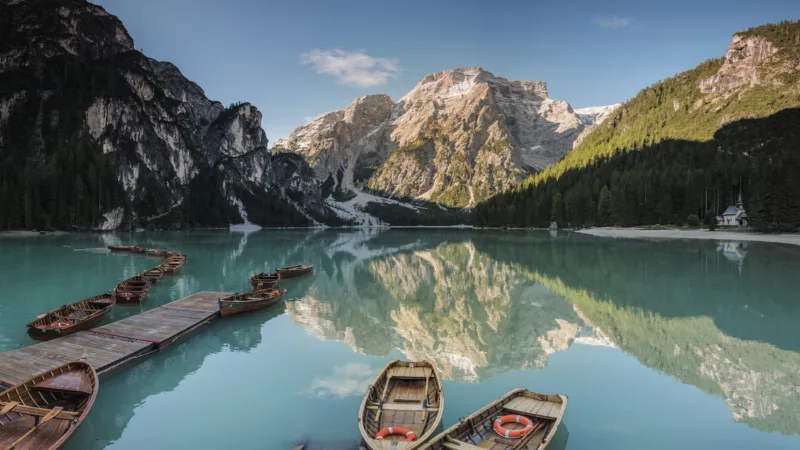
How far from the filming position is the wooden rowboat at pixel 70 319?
22516mm

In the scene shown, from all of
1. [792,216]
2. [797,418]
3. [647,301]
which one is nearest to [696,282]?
[647,301]

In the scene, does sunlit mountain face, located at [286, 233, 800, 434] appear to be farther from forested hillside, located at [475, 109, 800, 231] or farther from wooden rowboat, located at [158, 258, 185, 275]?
forested hillside, located at [475, 109, 800, 231]

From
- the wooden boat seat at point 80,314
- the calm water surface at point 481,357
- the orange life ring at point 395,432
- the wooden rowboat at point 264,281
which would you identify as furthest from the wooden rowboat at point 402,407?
the wooden rowboat at point 264,281

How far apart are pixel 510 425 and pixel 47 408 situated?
14.3m

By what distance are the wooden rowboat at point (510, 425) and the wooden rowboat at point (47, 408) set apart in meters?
10.3

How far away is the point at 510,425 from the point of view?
1241 centimetres

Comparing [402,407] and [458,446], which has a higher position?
[458,446]

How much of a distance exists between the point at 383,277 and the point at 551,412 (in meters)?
37.7

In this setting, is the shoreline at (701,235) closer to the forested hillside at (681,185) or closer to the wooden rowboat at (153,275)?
the forested hillside at (681,185)

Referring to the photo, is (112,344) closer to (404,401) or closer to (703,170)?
(404,401)

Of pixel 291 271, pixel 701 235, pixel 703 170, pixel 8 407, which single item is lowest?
pixel 291 271

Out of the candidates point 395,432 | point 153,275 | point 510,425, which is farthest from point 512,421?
point 153,275

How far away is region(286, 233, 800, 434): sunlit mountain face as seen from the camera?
18.7 meters

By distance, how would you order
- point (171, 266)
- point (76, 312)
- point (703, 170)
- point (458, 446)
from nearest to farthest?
point (458, 446), point (76, 312), point (171, 266), point (703, 170)
